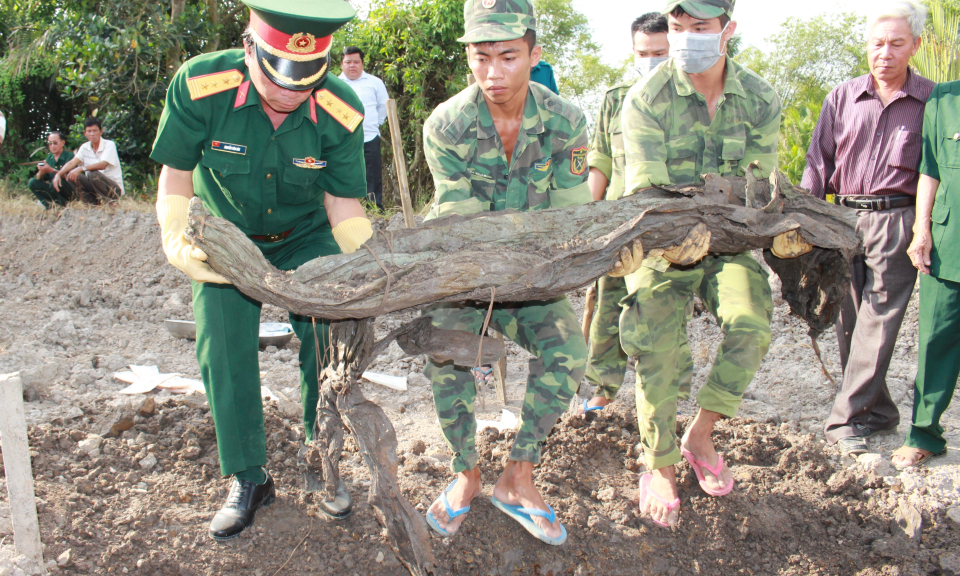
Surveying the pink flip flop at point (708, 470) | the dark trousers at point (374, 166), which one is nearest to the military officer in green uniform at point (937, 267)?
the pink flip flop at point (708, 470)

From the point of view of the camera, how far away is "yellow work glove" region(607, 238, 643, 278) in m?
2.21

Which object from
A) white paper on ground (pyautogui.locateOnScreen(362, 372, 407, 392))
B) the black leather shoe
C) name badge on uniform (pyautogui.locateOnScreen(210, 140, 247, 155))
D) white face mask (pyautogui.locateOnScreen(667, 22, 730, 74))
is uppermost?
white face mask (pyautogui.locateOnScreen(667, 22, 730, 74))

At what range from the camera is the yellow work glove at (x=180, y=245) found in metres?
1.97

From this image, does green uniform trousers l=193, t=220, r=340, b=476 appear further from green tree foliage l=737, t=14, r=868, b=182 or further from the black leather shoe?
green tree foliage l=737, t=14, r=868, b=182

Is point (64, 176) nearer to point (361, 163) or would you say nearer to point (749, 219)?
point (361, 163)

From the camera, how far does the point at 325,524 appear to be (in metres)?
2.45

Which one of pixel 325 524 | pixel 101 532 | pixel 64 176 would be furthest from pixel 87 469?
pixel 64 176

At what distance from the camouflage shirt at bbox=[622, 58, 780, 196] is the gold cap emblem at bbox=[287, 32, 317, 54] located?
1311 mm

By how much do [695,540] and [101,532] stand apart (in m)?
2.13

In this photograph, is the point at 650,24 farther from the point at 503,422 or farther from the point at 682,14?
the point at 503,422

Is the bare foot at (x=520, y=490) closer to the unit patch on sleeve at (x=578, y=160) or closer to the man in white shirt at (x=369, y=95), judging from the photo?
the unit patch on sleeve at (x=578, y=160)

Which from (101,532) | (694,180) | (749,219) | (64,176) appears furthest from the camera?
(64,176)

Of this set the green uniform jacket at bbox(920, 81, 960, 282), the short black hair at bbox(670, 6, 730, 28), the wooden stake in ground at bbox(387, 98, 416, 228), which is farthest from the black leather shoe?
the green uniform jacket at bbox(920, 81, 960, 282)

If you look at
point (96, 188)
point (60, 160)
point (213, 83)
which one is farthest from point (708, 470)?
point (60, 160)
